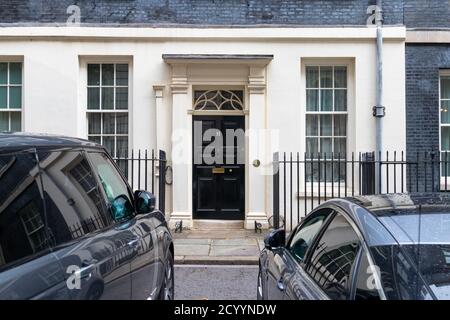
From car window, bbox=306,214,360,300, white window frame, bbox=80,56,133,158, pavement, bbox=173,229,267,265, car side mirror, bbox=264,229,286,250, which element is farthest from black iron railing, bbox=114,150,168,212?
car window, bbox=306,214,360,300

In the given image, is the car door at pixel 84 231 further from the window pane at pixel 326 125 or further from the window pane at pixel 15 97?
the window pane at pixel 15 97

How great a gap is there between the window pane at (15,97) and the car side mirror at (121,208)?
748 cm

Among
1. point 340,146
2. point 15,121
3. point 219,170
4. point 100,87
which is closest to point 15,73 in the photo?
point 15,121

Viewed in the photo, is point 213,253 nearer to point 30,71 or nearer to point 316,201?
point 316,201

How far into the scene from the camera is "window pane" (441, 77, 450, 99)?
10710 millimetres

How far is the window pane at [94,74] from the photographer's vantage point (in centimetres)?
1063

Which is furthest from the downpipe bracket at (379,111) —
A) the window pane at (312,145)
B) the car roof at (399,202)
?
the car roof at (399,202)

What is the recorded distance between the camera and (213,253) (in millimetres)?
8227

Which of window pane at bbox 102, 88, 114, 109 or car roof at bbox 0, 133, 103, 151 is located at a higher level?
window pane at bbox 102, 88, 114, 109

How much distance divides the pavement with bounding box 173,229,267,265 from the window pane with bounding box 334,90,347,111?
3.17 m

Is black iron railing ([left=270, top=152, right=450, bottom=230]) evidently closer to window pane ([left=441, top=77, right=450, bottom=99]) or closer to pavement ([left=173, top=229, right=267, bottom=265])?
pavement ([left=173, top=229, right=267, bottom=265])

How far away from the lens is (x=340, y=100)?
1065 cm

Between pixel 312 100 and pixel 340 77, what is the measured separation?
804 mm
